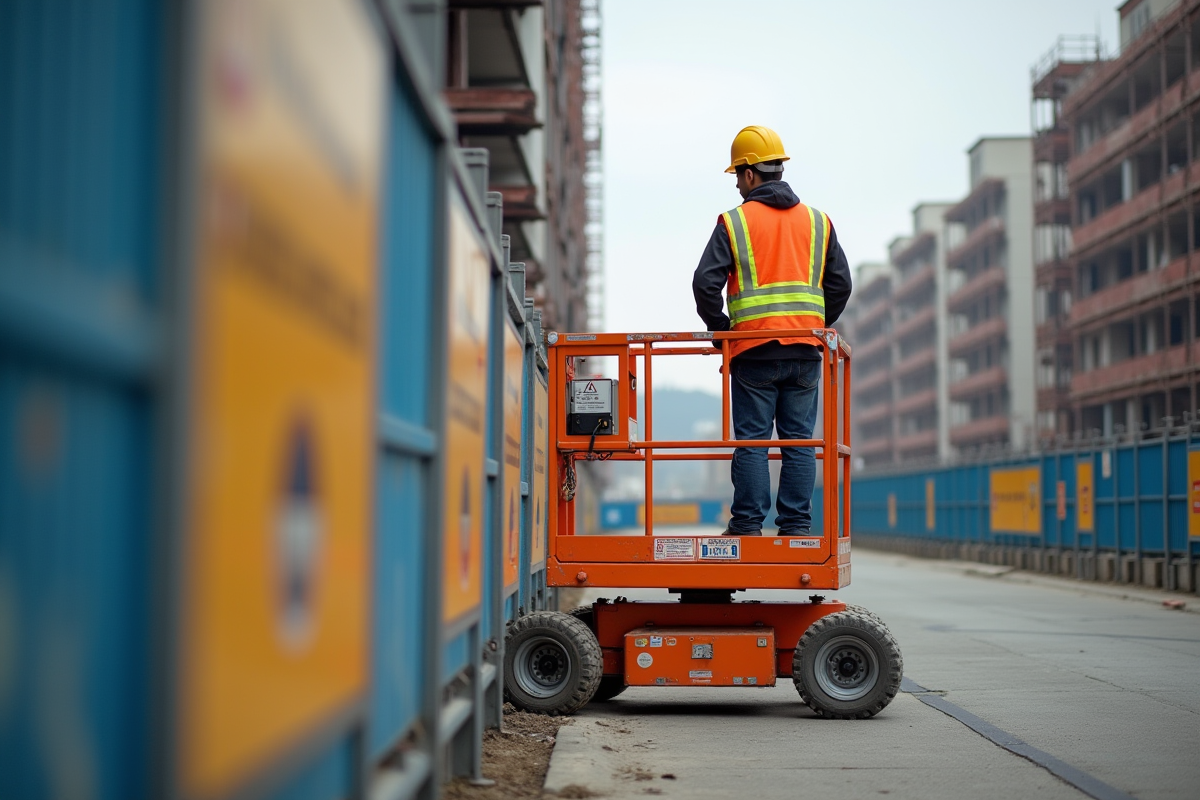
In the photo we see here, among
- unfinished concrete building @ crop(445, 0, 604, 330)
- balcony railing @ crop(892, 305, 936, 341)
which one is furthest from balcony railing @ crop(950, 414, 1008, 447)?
unfinished concrete building @ crop(445, 0, 604, 330)

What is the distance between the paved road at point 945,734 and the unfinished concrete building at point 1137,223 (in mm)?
38794

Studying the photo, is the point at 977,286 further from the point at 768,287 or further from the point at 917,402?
the point at 768,287

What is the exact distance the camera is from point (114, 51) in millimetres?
1991

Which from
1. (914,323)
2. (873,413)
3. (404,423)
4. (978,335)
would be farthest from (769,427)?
(873,413)

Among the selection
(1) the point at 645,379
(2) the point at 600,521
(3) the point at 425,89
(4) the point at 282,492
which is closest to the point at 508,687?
(1) the point at 645,379

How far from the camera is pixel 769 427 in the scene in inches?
331

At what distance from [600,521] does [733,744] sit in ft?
261

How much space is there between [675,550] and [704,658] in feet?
2.10

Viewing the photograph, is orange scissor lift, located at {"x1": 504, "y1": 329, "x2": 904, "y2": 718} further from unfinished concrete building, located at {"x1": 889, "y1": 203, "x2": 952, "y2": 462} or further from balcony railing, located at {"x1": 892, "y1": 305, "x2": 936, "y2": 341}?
balcony railing, located at {"x1": 892, "y1": 305, "x2": 936, "y2": 341}

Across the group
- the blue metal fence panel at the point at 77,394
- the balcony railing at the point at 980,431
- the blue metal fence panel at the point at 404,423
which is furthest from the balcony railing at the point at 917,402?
the blue metal fence panel at the point at 77,394

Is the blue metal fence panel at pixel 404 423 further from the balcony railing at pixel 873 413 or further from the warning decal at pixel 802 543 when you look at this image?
the balcony railing at pixel 873 413

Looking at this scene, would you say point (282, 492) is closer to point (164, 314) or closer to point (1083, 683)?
point (164, 314)

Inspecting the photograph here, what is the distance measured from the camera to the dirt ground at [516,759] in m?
5.59

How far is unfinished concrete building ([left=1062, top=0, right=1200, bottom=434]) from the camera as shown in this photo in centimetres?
4894
